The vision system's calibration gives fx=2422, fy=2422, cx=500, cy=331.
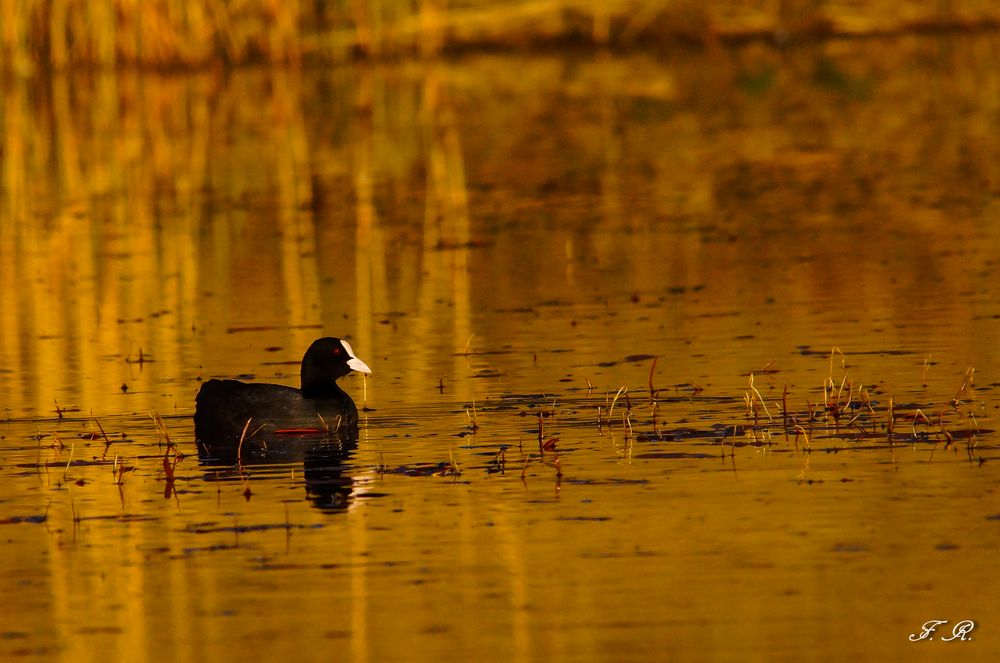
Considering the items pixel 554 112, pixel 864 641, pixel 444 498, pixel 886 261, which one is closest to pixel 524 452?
pixel 444 498

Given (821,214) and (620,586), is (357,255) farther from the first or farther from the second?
(620,586)

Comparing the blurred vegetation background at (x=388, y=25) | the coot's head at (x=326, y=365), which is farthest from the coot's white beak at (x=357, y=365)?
the blurred vegetation background at (x=388, y=25)

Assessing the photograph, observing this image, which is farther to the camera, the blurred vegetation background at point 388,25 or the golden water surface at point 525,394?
the blurred vegetation background at point 388,25

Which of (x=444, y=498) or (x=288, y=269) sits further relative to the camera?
(x=288, y=269)

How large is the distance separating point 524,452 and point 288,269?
30.6 ft

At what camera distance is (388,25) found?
161 ft

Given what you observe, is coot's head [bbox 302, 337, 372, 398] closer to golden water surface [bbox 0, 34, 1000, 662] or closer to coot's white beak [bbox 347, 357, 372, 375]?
coot's white beak [bbox 347, 357, 372, 375]

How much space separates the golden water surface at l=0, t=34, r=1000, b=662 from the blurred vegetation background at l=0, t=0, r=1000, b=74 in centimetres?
1252

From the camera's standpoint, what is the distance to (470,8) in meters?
51.7
